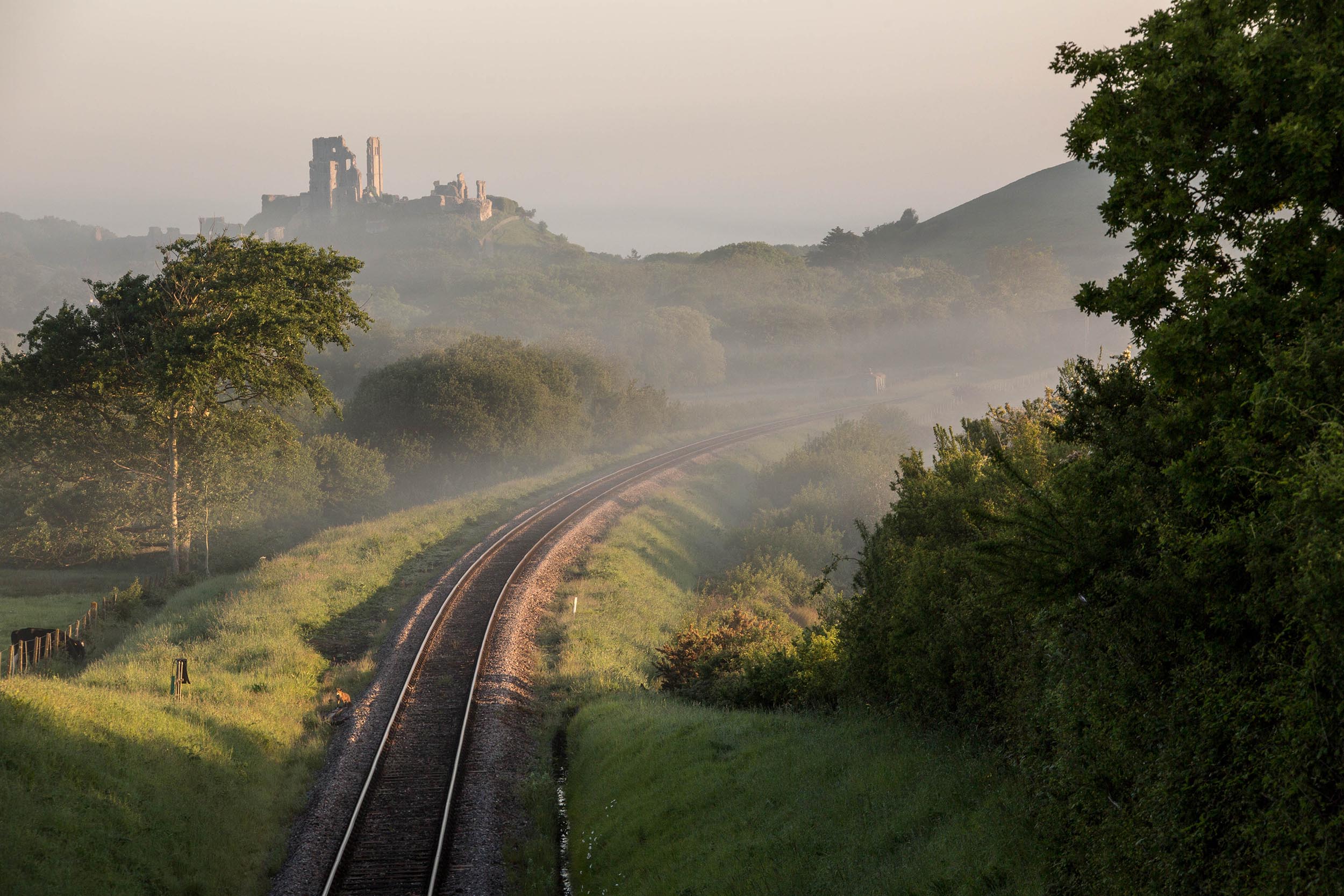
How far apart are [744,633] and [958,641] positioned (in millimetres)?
12217

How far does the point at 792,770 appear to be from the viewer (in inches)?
524

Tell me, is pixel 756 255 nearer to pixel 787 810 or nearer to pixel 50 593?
pixel 50 593

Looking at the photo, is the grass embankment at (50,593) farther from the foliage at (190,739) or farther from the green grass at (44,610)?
the foliage at (190,739)

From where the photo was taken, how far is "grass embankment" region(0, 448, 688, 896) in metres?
12.5

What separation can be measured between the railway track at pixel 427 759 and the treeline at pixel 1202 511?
9.54 metres

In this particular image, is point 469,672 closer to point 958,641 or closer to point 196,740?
point 196,740

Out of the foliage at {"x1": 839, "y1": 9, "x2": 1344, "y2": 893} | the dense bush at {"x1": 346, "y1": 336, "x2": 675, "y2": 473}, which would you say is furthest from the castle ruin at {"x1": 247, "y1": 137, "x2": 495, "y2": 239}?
the foliage at {"x1": 839, "y1": 9, "x2": 1344, "y2": 893}

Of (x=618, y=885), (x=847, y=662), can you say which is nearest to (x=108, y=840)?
(x=618, y=885)

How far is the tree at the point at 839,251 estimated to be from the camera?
164625mm

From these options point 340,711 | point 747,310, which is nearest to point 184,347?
point 340,711

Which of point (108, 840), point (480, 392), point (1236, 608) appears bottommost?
point (108, 840)

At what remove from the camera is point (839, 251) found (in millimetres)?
Answer: 166750

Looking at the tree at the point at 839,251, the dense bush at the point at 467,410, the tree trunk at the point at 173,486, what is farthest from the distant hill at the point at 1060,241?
the tree trunk at the point at 173,486

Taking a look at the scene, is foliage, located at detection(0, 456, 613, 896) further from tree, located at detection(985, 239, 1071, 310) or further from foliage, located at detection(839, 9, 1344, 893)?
tree, located at detection(985, 239, 1071, 310)
